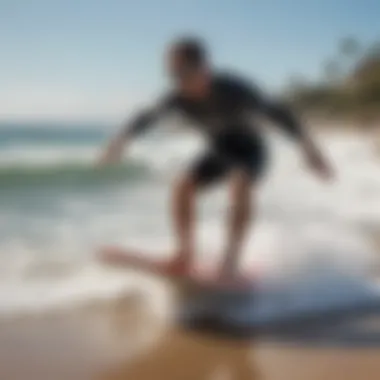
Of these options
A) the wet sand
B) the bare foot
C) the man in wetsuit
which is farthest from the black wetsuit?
the wet sand

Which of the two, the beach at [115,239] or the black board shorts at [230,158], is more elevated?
the black board shorts at [230,158]

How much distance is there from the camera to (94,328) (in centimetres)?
141

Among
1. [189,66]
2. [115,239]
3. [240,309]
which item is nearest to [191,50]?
[189,66]

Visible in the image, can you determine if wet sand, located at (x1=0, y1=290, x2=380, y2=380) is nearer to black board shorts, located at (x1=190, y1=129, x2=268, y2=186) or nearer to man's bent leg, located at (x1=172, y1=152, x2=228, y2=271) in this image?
man's bent leg, located at (x1=172, y1=152, x2=228, y2=271)

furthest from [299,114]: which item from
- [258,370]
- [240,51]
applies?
[258,370]

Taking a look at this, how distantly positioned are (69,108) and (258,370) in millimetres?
557

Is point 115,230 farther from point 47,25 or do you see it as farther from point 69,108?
point 47,25

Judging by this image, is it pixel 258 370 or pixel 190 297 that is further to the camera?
pixel 190 297

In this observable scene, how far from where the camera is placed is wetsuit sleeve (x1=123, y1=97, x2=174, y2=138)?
1406 mm

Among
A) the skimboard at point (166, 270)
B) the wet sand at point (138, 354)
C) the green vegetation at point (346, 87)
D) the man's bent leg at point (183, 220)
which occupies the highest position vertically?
the green vegetation at point (346, 87)

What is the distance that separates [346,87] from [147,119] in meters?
0.39

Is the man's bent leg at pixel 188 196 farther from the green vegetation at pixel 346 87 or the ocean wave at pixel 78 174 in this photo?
the green vegetation at pixel 346 87

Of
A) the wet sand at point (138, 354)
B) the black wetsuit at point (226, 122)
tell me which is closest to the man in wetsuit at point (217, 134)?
the black wetsuit at point (226, 122)

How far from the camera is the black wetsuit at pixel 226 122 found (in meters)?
1.41
